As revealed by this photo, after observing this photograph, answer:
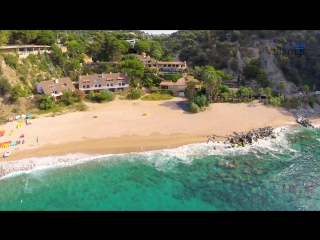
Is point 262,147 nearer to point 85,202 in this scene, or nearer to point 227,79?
point 85,202

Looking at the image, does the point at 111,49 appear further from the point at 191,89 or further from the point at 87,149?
the point at 87,149

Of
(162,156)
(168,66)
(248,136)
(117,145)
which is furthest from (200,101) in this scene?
(168,66)

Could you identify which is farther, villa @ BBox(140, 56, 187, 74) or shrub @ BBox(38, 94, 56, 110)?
villa @ BBox(140, 56, 187, 74)

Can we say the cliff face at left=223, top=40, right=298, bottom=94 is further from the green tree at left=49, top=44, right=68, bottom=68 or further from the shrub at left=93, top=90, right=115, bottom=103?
the green tree at left=49, top=44, right=68, bottom=68

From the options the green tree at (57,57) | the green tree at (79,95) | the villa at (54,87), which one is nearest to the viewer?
the villa at (54,87)

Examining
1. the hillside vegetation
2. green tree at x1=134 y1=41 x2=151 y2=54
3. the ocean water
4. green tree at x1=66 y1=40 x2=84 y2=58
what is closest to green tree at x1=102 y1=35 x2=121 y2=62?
the hillside vegetation

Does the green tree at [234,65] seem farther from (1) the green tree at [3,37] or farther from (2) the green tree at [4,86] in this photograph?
(1) the green tree at [3,37]

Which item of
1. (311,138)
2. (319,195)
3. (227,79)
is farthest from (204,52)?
(319,195)

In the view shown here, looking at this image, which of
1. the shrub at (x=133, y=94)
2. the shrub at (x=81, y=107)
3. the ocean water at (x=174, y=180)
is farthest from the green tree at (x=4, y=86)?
the shrub at (x=133, y=94)

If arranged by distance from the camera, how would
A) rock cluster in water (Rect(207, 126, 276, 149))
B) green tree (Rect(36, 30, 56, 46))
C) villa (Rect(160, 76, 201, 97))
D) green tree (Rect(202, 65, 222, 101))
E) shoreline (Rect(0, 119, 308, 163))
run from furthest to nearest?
green tree (Rect(36, 30, 56, 46)) < villa (Rect(160, 76, 201, 97)) < green tree (Rect(202, 65, 222, 101)) < rock cluster in water (Rect(207, 126, 276, 149)) < shoreline (Rect(0, 119, 308, 163))
